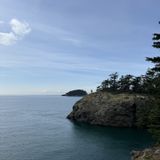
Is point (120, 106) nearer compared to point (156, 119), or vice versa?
point (156, 119)

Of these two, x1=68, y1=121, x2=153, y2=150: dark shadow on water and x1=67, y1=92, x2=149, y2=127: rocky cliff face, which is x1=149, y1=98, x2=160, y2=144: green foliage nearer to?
x1=68, y1=121, x2=153, y2=150: dark shadow on water

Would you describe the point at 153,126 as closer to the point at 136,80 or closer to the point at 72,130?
the point at 72,130

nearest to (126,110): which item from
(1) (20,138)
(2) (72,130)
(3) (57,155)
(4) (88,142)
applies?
(2) (72,130)

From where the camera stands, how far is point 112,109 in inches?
5901

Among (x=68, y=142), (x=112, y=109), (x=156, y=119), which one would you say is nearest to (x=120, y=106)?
(x=112, y=109)

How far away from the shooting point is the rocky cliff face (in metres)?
147

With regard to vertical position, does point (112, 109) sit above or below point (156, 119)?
below

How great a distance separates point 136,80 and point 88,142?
7233 centimetres

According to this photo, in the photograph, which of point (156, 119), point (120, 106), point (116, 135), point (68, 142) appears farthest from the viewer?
point (120, 106)

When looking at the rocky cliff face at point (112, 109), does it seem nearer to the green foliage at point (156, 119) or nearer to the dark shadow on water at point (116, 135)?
the dark shadow on water at point (116, 135)

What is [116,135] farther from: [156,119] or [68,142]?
[156,119]

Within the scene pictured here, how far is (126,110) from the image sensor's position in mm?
147625

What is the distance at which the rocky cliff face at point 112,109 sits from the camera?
147375 mm

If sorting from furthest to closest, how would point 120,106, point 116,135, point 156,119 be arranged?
point 120,106
point 116,135
point 156,119
